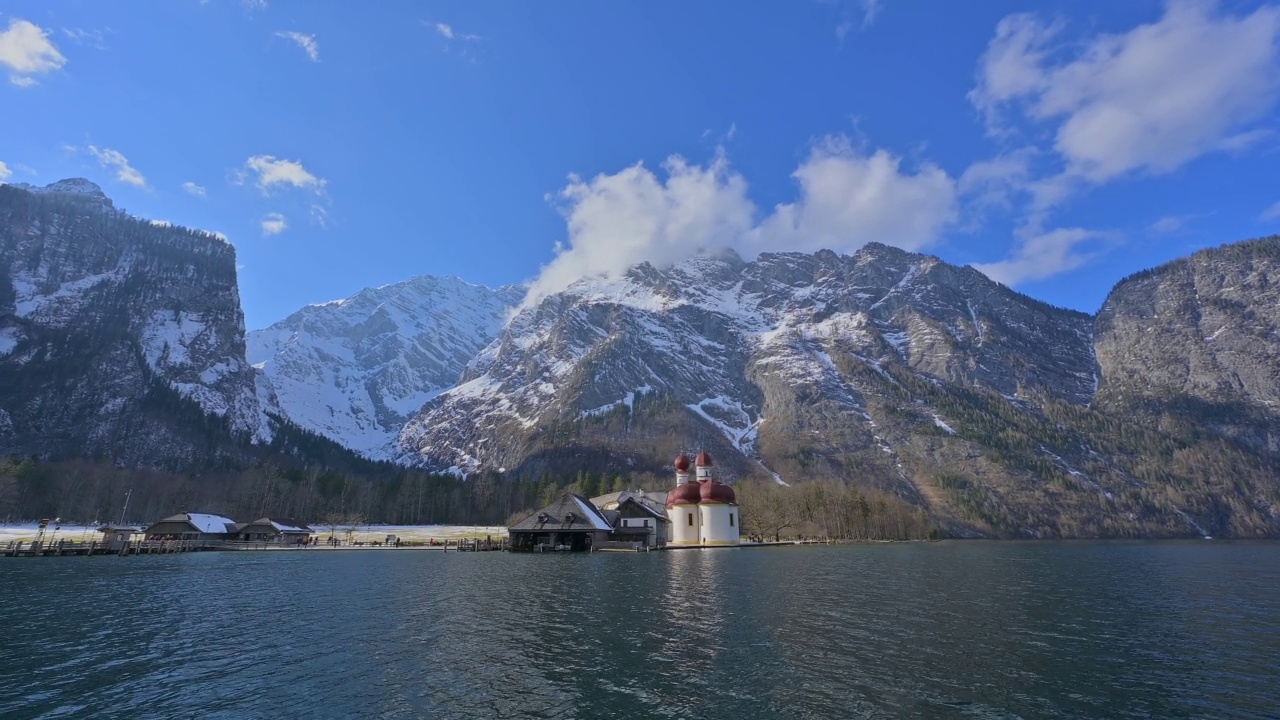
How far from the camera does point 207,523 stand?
353 feet

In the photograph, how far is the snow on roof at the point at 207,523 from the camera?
345 feet

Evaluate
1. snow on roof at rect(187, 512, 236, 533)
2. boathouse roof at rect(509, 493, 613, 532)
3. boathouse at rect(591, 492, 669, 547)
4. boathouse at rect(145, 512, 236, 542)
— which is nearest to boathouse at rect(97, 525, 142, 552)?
boathouse at rect(145, 512, 236, 542)

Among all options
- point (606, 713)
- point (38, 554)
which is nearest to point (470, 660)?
point (606, 713)

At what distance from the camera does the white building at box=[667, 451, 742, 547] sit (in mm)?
112875

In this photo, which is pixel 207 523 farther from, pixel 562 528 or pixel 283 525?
pixel 562 528

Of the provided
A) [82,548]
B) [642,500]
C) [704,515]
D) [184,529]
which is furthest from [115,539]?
[704,515]

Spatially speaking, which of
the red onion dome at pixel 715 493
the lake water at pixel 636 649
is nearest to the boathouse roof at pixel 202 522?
the lake water at pixel 636 649

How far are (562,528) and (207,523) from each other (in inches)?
2459

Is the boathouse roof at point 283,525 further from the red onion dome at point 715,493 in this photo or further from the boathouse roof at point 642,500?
the red onion dome at point 715,493

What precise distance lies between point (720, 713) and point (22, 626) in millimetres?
33929

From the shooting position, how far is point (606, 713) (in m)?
17.7

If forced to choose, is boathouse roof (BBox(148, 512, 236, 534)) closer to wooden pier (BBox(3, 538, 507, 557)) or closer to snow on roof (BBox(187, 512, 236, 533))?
snow on roof (BBox(187, 512, 236, 533))

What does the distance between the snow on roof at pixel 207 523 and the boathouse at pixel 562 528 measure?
173 feet

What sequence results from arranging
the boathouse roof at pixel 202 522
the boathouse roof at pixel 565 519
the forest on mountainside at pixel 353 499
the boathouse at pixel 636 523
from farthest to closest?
the forest on mountainside at pixel 353 499, the boathouse at pixel 636 523, the boathouse roof at pixel 202 522, the boathouse roof at pixel 565 519
